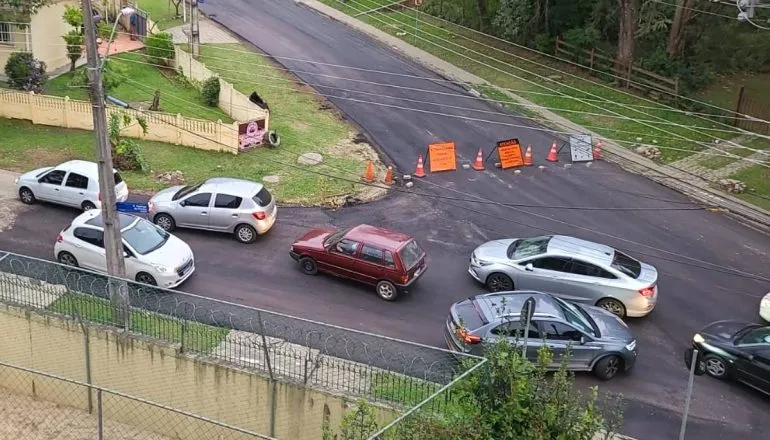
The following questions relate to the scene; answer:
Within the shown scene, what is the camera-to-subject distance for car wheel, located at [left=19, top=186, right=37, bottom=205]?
23.8 meters

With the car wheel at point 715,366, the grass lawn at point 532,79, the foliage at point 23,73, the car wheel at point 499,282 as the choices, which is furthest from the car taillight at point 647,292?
the foliage at point 23,73

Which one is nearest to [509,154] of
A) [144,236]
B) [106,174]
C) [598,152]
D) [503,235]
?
Result: [598,152]

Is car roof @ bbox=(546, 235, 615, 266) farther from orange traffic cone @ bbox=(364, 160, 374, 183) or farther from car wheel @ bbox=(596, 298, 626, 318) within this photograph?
orange traffic cone @ bbox=(364, 160, 374, 183)

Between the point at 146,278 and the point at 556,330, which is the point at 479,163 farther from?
the point at 146,278

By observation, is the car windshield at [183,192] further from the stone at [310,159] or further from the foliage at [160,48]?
the foliage at [160,48]

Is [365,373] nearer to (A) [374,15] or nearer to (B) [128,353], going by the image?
(B) [128,353]

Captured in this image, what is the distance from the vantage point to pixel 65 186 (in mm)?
23359

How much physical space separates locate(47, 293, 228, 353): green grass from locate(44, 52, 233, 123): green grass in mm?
16579

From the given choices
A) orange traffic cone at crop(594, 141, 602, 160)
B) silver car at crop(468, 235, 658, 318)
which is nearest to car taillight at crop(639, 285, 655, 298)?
silver car at crop(468, 235, 658, 318)

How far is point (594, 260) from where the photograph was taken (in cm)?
1961

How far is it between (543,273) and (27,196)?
1394 cm

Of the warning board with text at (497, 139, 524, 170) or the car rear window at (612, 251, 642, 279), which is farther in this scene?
the warning board with text at (497, 139, 524, 170)

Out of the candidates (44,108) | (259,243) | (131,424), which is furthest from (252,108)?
(131,424)

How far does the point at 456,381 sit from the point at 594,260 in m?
9.24
